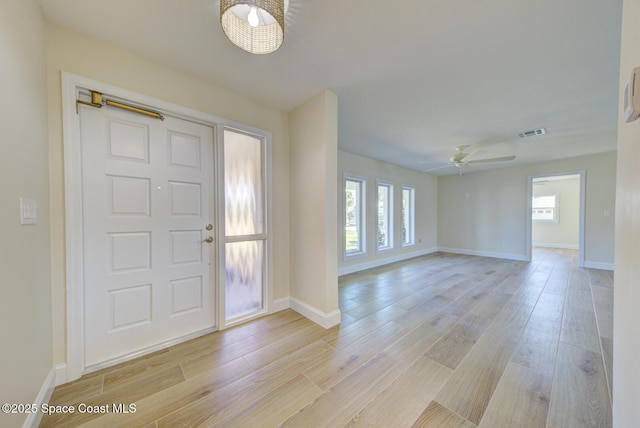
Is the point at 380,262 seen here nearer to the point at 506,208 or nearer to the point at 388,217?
the point at 388,217

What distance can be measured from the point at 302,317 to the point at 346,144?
120 inches

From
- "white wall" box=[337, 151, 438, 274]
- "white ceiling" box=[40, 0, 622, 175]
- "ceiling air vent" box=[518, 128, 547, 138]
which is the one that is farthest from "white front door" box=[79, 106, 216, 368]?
"ceiling air vent" box=[518, 128, 547, 138]

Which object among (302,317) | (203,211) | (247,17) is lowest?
(302,317)

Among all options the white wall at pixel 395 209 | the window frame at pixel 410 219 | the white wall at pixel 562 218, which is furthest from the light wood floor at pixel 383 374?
the white wall at pixel 562 218

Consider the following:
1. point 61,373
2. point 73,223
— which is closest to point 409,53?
point 73,223

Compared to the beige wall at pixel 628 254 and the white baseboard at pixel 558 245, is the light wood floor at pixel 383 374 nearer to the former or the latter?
the beige wall at pixel 628 254

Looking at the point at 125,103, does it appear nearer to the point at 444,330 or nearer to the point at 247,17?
the point at 247,17

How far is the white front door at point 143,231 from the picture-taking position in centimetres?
169

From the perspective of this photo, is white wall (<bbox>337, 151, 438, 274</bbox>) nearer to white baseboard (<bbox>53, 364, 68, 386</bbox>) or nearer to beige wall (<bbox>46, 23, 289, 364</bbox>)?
beige wall (<bbox>46, 23, 289, 364</bbox>)

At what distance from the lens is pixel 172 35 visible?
5.35 ft

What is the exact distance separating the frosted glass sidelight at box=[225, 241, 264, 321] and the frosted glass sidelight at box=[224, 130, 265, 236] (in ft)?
0.61

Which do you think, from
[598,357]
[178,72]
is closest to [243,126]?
[178,72]

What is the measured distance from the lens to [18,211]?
112 centimetres

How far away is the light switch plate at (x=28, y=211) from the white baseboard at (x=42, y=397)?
102cm
